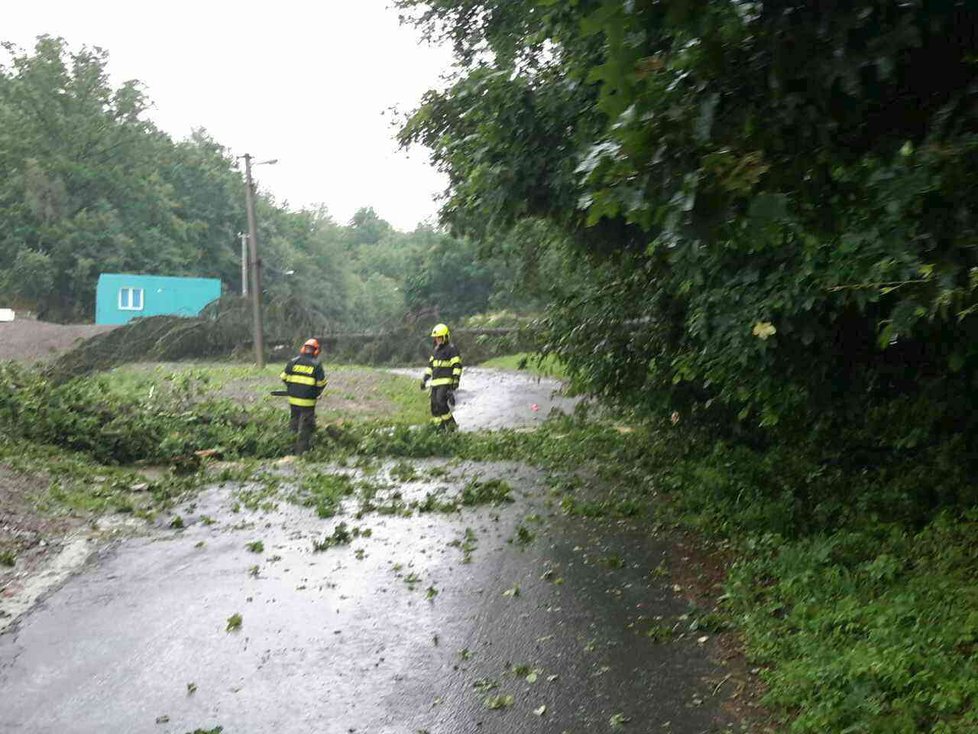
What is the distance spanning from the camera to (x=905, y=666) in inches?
178

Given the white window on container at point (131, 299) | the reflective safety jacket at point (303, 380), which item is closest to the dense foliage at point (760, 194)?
the reflective safety jacket at point (303, 380)

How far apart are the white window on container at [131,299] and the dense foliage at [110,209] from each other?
381cm

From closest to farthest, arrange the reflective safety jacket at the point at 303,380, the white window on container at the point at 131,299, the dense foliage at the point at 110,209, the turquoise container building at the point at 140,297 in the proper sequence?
the reflective safety jacket at the point at 303,380
the turquoise container building at the point at 140,297
the white window on container at the point at 131,299
the dense foliage at the point at 110,209

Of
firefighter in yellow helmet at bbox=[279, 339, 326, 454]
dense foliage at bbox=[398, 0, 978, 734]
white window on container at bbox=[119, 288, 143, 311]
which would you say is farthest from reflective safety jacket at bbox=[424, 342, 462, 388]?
white window on container at bbox=[119, 288, 143, 311]

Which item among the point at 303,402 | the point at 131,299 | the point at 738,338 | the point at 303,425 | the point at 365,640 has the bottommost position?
the point at 365,640

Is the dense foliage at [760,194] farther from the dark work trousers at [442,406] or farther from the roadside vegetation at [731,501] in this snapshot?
the dark work trousers at [442,406]

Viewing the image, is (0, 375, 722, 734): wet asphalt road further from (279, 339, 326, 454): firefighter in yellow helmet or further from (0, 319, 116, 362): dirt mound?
(0, 319, 116, 362): dirt mound

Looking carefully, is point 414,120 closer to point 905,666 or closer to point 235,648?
point 235,648

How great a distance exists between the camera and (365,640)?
586 cm

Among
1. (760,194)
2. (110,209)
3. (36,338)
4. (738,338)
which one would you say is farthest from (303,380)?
(110,209)

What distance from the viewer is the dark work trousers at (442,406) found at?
15.1 metres

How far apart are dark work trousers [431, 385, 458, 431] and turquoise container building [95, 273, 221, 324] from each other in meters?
32.9

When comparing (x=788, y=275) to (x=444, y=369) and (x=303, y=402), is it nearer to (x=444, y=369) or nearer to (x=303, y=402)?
(x=303, y=402)

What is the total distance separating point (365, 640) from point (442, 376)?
9349 mm
